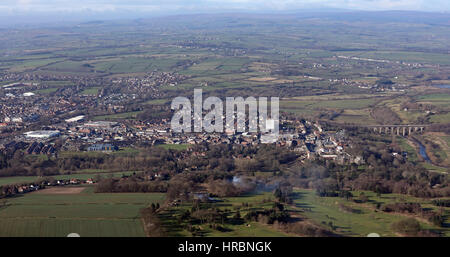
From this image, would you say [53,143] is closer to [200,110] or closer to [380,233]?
[200,110]

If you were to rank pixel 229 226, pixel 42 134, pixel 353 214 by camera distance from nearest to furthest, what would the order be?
pixel 229 226 → pixel 353 214 → pixel 42 134

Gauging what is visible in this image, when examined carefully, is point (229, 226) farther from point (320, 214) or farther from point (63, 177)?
point (63, 177)

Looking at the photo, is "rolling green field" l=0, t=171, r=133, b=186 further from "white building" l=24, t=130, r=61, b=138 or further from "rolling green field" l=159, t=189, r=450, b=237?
"white building" l=24, t=130, r=61, b=138

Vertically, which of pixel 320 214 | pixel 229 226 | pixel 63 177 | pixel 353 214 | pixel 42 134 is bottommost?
pixel 42 134

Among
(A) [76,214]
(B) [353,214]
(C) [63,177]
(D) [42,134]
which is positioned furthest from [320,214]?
(D) [42,134]

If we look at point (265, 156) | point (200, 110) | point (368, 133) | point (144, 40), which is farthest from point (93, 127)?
point (144, 40)

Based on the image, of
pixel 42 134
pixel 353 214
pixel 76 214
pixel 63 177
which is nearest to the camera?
pixel 76 214

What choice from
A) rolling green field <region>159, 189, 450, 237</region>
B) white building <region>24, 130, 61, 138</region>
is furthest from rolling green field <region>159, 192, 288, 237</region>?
white building <region>24, 130, 61, 138</region>

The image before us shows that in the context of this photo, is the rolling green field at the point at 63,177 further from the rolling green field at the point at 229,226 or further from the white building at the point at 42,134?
the white building at the point at 42,134

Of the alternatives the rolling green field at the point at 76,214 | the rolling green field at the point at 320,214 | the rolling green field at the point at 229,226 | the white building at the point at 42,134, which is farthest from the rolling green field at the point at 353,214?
the white building at the point at 42,134
